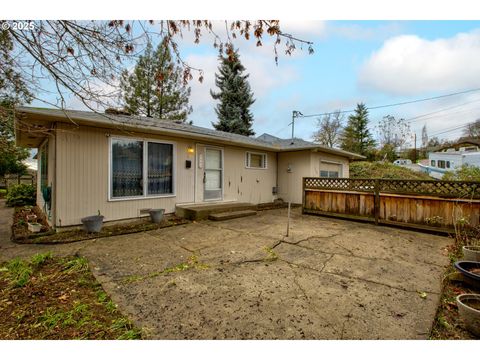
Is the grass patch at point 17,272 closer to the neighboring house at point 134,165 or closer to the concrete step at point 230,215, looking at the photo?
the neighboring house at point 134,165

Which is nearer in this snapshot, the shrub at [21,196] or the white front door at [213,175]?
the white front door at [213,175]

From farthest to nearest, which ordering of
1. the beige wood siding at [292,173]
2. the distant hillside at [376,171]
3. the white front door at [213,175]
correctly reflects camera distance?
the distant hillside at [376,171] < the beige wood siding at [292,173] < the white front door at [213,175]

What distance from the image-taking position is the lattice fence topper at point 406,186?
16.7 feet

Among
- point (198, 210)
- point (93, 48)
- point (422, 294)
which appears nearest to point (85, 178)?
point (198, 210)

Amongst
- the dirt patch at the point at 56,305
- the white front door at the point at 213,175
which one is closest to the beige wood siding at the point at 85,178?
the dirt patch at the point at 56,305

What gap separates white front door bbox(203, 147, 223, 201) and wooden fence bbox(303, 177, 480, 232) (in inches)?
116

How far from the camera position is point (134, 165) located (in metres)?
6.10

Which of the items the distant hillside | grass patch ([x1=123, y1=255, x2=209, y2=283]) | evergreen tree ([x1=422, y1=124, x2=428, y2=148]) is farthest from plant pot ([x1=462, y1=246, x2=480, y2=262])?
evergreen tree ([x1=422, y1=124, x2=428, y2=148])

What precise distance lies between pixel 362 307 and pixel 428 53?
7.11 metres

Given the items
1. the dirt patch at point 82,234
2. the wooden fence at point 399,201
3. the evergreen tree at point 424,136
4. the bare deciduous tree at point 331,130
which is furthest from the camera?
the evergreen tree at point 424,136

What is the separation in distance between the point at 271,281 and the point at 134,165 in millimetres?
4766

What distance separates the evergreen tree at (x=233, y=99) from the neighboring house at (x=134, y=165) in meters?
11.5

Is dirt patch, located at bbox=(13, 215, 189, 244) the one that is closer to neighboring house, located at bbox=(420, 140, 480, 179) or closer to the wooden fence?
the wooden fence
